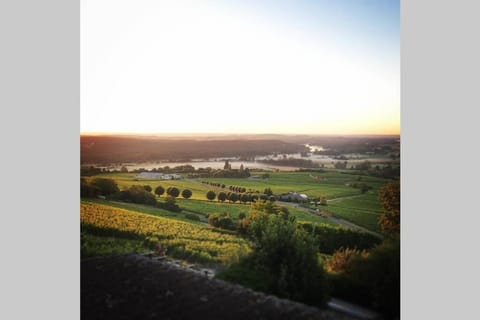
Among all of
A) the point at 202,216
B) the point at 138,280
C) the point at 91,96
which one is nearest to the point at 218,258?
the point at 202,216

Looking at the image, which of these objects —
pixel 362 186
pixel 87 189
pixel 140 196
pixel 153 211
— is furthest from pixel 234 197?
pixel 87 189

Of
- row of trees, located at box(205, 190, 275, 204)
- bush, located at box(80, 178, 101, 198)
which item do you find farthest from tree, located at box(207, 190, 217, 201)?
bush, located at box(80, 178, 101, 198)

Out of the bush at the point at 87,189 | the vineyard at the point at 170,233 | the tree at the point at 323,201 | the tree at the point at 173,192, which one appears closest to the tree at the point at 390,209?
the tree at the point at 323,201

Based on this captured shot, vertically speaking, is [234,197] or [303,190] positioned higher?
[303,190]

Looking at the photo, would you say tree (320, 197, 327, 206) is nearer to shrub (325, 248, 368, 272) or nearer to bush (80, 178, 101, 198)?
shrub (325, 248, 368, 272)

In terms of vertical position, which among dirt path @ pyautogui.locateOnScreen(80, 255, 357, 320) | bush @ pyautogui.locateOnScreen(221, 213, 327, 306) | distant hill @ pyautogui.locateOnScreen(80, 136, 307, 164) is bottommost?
dirt path @ pyautogui.locateOnScreen(80, 255, 357, 320)

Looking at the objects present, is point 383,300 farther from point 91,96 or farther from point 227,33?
point 91,96

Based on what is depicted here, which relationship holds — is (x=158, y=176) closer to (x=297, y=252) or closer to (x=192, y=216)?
(x=192, y=216)
